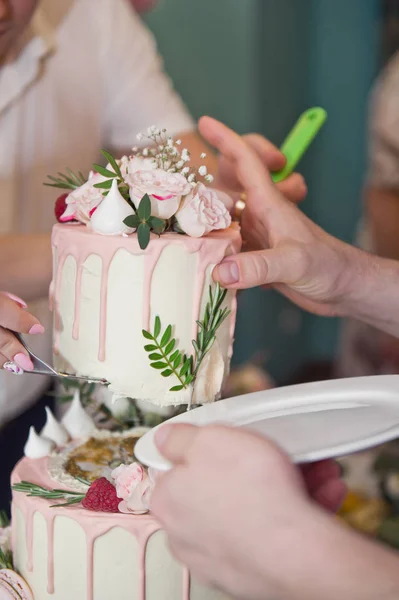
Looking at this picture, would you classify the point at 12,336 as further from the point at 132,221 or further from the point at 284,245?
the point at 284,245

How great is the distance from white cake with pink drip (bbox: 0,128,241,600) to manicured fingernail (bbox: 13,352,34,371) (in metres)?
0.07

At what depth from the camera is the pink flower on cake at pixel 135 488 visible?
106 centimetres

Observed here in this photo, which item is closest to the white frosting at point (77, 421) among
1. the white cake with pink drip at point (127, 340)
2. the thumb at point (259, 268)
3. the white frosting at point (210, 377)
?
the white cake with pink drip at point (127, 340)

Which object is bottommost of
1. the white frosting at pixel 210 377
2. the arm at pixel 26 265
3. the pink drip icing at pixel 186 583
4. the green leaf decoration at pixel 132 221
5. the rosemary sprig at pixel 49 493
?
the pink drip icing at pixel 186 583

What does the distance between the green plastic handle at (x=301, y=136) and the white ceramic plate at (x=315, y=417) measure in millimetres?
517

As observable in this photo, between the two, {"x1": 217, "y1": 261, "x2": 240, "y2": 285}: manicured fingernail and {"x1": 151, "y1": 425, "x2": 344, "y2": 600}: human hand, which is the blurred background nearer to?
{"x1": 217, "y1": 261, "x2": 240, "y2": 285}: manicured fingernail

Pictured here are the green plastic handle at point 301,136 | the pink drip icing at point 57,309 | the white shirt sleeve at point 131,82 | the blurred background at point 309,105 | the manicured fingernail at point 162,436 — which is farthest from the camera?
the blurred background at point 309,105

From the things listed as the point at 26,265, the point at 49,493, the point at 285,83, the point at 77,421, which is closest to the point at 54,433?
the point at 77,421

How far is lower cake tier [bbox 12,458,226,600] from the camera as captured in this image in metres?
1.04

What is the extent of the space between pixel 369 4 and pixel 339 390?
362 cm

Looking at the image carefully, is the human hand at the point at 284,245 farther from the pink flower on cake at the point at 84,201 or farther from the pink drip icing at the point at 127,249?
the pink flower on cake at the point at 84,201

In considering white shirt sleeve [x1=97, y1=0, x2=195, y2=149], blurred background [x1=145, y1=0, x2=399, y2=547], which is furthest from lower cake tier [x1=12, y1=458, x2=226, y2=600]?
blurred background [x1=145, y1=0, x2=399, y2=547]

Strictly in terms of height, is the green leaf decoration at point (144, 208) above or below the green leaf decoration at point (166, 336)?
above

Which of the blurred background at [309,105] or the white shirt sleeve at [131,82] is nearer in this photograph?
the white shirt sleeve at [131,82]
